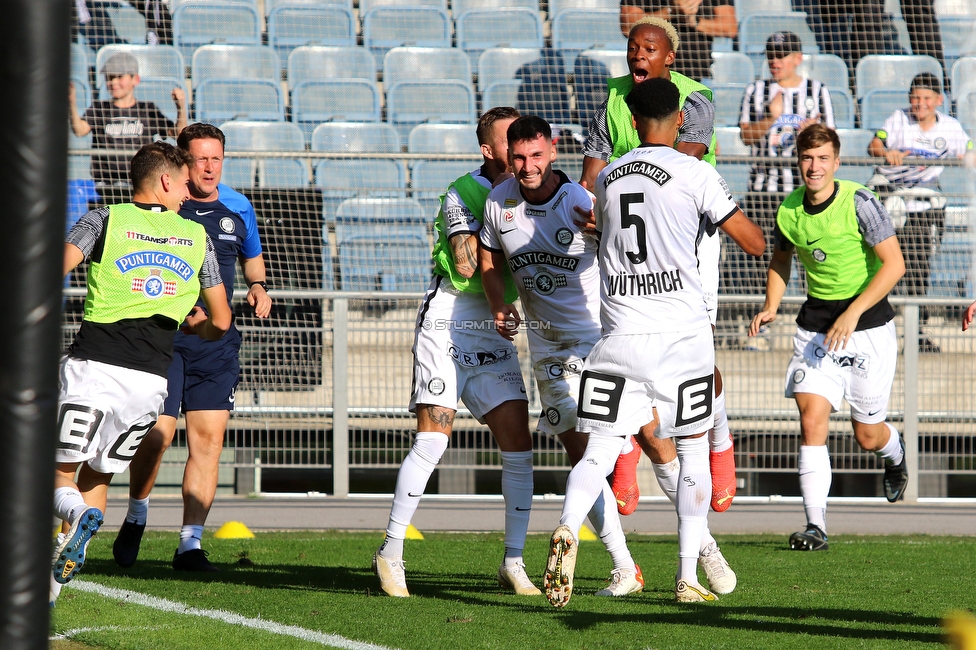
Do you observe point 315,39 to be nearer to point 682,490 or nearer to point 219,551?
point 219,551

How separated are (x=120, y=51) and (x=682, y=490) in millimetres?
8917

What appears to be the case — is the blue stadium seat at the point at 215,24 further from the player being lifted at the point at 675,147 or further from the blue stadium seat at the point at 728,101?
the player being lifted at the point at 675,147

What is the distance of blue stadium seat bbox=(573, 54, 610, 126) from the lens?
38.0 ft

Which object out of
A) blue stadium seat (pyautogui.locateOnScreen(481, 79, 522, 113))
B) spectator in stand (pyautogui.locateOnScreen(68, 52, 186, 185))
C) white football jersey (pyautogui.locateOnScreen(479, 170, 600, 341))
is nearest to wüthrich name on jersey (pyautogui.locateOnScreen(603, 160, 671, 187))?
white football jersey (pyautogui.locateOnScreen(479, 170, 600, 341))

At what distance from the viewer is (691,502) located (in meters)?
4.70

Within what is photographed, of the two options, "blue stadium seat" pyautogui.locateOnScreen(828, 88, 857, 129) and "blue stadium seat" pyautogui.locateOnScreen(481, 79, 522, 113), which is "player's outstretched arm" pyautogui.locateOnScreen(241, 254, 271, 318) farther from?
"blue stadium seat" pyautogui.locateOnScreen(828, 88, 857, 129)

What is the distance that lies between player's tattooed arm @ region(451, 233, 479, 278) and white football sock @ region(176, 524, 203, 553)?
7.11 ft

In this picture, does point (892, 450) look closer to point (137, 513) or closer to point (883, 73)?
point (137, 513)

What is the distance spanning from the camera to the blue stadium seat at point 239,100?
11945 millimetres

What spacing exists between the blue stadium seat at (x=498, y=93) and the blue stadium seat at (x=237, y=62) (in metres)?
2.41

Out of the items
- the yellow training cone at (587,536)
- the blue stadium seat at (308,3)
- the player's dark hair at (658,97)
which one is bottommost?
the yellow training cone at (587,536)

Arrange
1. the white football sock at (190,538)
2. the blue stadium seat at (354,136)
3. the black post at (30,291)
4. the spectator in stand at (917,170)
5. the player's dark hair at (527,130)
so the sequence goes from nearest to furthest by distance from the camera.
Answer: the black post at (30,291) < the player's dark hair at (527,130) < the white football sock at (190,538) < the spectator in stand at (917,170) < the blue stadium seat at (354,136)

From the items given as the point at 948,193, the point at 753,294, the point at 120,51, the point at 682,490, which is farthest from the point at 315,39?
the point at 682,490

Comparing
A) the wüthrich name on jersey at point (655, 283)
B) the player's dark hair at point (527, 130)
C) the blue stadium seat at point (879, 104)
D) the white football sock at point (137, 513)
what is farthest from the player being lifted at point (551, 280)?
the blue stadium seat at point (879, 104)
